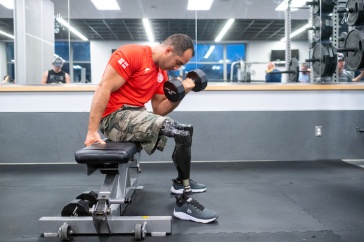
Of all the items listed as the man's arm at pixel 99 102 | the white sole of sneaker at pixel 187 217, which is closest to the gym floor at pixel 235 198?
the white sole of sneaker at pixel 187 217

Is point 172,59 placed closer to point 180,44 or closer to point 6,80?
point 180,44

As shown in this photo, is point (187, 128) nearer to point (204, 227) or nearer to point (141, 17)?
point (204, 227)

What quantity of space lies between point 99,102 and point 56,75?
238 cm

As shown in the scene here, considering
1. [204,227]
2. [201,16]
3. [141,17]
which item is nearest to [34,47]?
[141,17]

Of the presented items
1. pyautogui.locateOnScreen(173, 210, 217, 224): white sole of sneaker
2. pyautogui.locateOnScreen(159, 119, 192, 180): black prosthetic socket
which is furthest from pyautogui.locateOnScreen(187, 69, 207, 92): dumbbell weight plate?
pyautogui.locateOnScreen(173, 210, 217, 224): white sole of sneaker

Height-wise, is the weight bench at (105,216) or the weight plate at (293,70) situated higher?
the weight plate at (293,70)

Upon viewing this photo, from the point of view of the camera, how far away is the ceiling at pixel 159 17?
395 centimetres

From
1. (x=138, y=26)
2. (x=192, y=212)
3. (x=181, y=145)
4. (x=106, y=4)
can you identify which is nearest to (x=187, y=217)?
(x=192, y=212)

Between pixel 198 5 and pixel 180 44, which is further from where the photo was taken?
pixel 198 5

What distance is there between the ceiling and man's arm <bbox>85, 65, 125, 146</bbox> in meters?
1.93

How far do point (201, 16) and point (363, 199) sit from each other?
2.86 m

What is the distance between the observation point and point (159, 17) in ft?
14.6

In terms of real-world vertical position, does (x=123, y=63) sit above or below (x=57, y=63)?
below

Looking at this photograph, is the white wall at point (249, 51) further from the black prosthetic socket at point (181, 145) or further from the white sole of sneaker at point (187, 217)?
the white sole of sneaker at point (187, 217)
